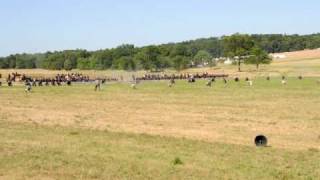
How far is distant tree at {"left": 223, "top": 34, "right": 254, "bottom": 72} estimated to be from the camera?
161 meters

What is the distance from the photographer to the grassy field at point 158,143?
→ 1634 centimetres

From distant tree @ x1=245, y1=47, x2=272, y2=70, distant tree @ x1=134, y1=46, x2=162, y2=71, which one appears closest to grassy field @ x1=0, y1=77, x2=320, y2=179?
distant tree @ x1=245, y1=47, x2=272, y2=70

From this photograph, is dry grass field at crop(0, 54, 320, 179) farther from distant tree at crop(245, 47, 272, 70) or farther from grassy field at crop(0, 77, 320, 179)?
distant tree at crop(245, 47, 272, 70)

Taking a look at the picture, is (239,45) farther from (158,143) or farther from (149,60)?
(158,143)

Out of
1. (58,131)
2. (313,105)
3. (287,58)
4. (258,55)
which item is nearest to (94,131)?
(58,131)

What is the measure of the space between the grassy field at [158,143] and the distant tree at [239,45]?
389ft

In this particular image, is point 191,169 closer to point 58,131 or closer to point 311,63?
point 58,131

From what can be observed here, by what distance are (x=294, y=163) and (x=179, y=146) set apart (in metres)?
5.04

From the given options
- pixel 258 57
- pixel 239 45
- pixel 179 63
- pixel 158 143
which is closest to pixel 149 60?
pixel 179 63

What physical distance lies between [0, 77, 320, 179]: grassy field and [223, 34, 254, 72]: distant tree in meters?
118

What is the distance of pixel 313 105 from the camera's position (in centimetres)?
4647

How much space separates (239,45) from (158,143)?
143783mm

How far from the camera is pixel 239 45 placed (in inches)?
6476

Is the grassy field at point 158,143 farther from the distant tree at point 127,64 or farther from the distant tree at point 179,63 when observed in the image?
the distant tree at point 127,64
